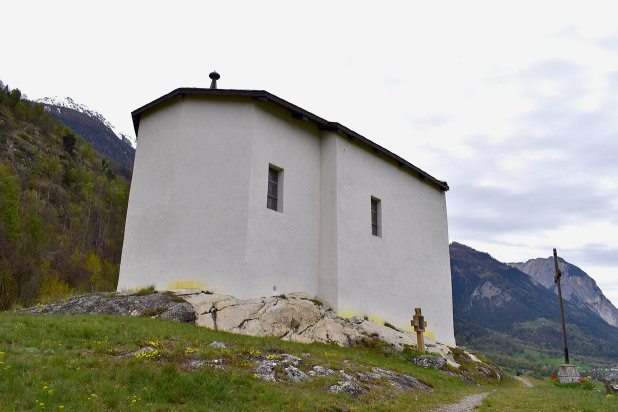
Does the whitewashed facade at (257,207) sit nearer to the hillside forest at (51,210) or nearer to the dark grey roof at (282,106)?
the dark grey roof at (282,106)

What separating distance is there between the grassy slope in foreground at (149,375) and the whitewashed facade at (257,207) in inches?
157

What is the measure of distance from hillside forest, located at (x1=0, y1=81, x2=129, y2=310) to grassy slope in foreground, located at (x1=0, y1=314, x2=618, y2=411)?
19977 mm

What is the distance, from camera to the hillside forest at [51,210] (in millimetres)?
36062

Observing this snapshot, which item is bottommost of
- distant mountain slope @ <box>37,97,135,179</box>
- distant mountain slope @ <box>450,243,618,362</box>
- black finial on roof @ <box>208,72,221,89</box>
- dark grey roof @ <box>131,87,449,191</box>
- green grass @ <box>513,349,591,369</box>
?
green grass @ <box>513,349,591,369</box>

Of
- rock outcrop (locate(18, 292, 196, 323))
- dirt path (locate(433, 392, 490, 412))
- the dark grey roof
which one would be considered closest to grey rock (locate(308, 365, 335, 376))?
dirt path (locate(433, 392, 490, 412))

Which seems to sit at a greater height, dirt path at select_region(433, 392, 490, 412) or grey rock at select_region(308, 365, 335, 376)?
grey rock at select_region(308, 365, 335, 376)

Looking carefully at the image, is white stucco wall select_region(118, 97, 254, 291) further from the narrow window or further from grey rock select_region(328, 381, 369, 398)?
grey rock select_region(328, 381, 369, 398)

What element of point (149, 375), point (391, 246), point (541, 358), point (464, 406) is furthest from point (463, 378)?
point (541, 358)

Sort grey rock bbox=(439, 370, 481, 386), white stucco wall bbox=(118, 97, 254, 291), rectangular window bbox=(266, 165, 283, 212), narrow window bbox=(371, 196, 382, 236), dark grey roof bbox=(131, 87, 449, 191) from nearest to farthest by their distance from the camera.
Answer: grey rock bbox=(439, 370, 481, 386) < white stucco wall bbox=(118, 97, 254, 291) < dark grey roof bbox=(131, 87, 449, 191) < rectangular window bbox=(266, 165, 283, 212) < narrow window bbox=(371, 196, 382, 236)

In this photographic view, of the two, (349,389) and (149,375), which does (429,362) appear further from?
(149,375)

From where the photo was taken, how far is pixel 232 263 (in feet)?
50.3

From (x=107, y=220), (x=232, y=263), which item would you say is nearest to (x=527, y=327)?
(x=107, y=220)

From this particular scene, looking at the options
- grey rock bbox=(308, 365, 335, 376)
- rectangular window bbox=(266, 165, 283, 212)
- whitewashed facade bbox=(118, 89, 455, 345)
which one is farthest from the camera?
rectangular window bbox=(266, 165, 283, 212)

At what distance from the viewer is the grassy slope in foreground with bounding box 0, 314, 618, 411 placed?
680 cm
